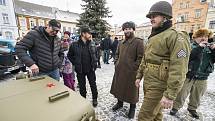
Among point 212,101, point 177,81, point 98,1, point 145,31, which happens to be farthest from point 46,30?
point 145,31

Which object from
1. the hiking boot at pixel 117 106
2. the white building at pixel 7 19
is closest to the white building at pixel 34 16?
the white building at pixel 7 19

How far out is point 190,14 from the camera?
98.7ft

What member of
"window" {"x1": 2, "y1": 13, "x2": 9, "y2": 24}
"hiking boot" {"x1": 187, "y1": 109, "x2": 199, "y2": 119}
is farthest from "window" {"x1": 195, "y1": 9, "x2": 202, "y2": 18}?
"window" {"x1": 2, "y1": 13, "x2": 9, "y2": 24}

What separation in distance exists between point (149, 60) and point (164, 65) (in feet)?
0.66

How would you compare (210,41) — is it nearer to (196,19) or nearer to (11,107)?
(11,107)

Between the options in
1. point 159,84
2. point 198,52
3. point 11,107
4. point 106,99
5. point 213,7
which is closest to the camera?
point 11,107

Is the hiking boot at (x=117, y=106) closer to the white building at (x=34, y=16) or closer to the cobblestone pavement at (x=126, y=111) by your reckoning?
the cobblestone pavement at (x=126, y=111)

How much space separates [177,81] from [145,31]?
165 feet

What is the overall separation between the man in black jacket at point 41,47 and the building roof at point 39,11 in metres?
29.4

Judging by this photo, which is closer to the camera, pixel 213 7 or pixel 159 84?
pixel 159 84

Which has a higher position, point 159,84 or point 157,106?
point 159,84

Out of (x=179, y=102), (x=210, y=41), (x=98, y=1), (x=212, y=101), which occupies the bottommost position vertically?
(x=212, y=101)

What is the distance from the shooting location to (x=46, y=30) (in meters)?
2.48

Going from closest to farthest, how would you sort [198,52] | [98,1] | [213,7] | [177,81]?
[177,81]
[198,52]
[98,1]
[213,7]
